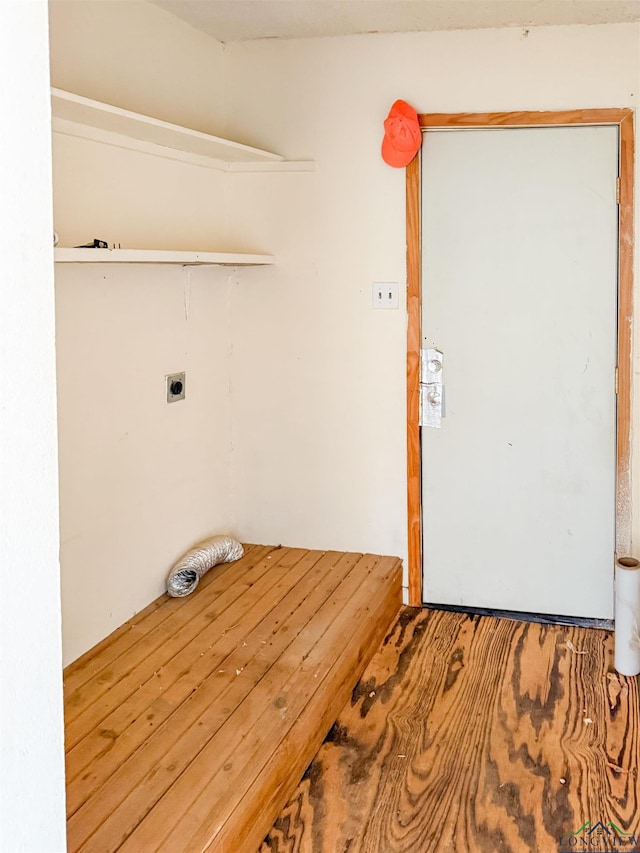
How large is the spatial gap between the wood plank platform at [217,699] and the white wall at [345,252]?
30cm

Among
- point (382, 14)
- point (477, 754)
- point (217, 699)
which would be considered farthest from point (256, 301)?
point (477, 754)

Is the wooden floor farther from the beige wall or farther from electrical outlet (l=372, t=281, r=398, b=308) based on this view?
electrical outlet (l=372, t=281, r=398, b=308)

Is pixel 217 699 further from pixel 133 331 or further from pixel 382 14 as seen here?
pixel 382 14

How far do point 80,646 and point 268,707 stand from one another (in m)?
0.68

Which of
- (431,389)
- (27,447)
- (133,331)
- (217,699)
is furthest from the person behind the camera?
(431,389)

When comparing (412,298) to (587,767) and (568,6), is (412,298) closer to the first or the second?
(568,6)

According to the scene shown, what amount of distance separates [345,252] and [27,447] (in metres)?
2.39

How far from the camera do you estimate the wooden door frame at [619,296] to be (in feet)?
10.0

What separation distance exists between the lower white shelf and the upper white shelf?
1.21 ft

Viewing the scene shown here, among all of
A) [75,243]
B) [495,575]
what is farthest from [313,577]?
[75,243]

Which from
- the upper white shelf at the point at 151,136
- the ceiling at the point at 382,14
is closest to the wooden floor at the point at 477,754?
the upper white shelf at the point at 151,136

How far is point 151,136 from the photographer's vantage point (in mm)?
2709

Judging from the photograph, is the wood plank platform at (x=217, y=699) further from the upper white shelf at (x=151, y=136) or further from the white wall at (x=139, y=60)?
the white wall at (x=139, y=60)

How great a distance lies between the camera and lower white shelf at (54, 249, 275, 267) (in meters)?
2.15
